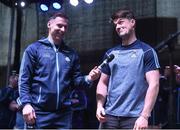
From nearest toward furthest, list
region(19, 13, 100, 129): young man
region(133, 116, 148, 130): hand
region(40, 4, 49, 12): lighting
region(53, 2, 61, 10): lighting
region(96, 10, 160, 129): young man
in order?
region(133, 116, 148, 130): hand → region(96, 10, 160, 129): young man → region(19, 13, 100, 129): young man → region(53, 2, 61, 10): lighting → region(40, 4, 49, 12): lighting

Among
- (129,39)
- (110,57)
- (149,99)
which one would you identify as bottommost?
(149,99)

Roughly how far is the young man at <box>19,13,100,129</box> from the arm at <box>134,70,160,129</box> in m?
0.39

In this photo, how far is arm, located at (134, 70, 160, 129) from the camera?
10.9ft

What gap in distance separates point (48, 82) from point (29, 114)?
0.92ft

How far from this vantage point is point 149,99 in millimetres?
3375

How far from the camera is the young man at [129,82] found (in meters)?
3.43

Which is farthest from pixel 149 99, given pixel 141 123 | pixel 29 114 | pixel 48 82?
pixel 29 114

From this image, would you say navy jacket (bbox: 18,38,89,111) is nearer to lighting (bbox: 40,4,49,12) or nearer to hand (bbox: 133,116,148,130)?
hand (bbox: 133,116,148,130)

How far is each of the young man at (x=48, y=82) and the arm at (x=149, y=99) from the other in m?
0.39

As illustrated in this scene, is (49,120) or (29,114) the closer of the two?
(29,114)

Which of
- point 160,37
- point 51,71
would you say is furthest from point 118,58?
point 160,37

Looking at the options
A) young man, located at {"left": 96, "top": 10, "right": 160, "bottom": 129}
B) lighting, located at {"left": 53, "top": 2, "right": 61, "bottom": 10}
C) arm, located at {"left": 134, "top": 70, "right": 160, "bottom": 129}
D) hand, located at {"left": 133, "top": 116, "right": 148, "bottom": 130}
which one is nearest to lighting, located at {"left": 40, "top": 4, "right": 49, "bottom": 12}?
lighting, located at {"left": 53, "top": 2, "right": 61, "bottom": 10}

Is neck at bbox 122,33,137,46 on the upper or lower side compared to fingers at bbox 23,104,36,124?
upper

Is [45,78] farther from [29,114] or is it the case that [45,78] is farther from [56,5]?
[56,5]
